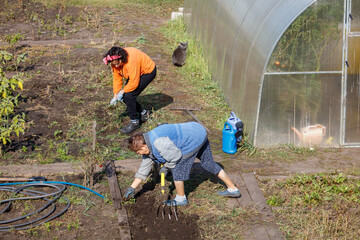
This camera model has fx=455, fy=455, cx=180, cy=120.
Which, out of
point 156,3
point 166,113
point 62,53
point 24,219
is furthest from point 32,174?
point 156,3

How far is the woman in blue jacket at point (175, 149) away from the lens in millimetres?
5078

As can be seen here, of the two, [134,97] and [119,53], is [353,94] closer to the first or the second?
[134,97]

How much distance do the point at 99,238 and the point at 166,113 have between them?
378 centimetres

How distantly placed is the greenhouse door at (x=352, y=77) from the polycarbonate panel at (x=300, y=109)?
16cm

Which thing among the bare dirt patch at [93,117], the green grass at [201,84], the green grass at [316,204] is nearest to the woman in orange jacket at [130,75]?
the bare dirt patch at [93,117]

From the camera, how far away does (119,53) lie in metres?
7.10

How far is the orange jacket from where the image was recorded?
7352mm

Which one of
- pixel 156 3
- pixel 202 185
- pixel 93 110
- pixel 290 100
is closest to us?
pixel 202 185

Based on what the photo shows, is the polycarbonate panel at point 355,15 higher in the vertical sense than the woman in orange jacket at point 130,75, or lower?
higher

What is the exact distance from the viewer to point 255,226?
5.38 meters

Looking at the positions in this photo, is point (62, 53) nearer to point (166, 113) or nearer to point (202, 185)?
point (166, 113)

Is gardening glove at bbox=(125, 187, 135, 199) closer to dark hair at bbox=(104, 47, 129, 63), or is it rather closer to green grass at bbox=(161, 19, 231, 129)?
dark hair at bbox=(104, 47, 129, 63)

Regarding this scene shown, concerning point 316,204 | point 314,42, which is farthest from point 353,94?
point 316,204

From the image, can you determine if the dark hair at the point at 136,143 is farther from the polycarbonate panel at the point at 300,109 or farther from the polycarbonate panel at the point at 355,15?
the polycarbonate panel at the point at 355,15
